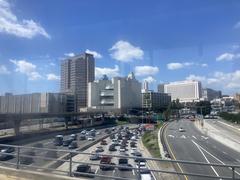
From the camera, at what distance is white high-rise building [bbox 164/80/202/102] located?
11044cm

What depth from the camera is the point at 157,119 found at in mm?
79312

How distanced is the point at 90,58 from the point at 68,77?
12.6 ft

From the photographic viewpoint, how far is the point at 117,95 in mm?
86312

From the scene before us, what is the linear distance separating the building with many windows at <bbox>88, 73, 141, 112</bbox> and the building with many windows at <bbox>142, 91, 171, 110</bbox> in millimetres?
2068

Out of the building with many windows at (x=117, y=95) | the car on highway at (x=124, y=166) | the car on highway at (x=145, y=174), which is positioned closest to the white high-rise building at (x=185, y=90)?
the building with many windows at (x=117, y=95)

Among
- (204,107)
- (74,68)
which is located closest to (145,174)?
(74,68)

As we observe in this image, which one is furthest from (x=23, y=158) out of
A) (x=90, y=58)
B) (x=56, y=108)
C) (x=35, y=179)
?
(x=56, y=108)

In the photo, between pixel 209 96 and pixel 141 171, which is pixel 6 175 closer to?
pixel 141 171

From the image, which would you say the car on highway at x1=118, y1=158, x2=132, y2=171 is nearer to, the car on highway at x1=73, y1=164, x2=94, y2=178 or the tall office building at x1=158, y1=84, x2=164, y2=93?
the car on highway at x1=73, y1=164, x2=94, y2=178

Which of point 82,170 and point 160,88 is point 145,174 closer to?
point 82,170

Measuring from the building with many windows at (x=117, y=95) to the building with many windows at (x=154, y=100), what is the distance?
2.07 m

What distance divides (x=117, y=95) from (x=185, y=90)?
37.6 meters

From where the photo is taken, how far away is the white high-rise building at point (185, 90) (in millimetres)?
110438

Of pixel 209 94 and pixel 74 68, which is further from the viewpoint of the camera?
pixel 209 94
